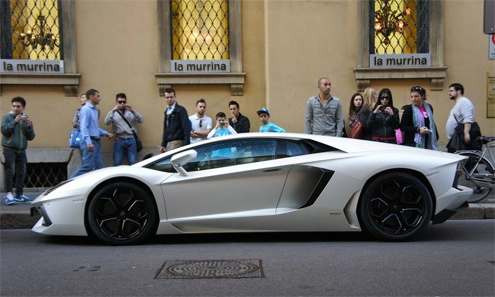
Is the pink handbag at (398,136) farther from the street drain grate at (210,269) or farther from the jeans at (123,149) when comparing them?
the jeans at (123,149)

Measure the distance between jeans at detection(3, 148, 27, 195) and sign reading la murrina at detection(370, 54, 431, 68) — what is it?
20.5 ft

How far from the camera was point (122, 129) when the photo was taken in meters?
10.2

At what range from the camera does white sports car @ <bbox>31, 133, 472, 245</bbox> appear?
618 cm

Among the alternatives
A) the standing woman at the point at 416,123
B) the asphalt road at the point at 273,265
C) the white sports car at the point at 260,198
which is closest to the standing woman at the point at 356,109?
the standing woman at the point at 416,123

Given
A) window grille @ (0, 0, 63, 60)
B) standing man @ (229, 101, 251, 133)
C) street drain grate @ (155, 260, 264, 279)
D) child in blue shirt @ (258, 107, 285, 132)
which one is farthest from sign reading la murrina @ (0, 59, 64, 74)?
street drain grate @ (155, 260, 264, 279)

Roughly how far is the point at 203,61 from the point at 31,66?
3083 millimetres

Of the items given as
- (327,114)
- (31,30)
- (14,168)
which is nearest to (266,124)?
(327,114)

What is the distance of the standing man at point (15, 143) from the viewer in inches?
353

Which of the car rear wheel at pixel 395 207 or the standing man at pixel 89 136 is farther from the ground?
the standing man at pixel 89 136

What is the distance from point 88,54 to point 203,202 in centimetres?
566

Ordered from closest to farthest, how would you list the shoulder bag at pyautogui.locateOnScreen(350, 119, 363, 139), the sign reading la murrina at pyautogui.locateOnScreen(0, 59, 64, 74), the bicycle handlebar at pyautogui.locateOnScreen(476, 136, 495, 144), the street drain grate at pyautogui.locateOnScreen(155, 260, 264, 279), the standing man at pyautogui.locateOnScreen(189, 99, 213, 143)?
the street drain grate at pyautogui.locateOnScreen(155, 260, 264, 279), the bicycle handlebar at pyautogui.locateOnScreen(476, 136, 495, 144), the shoulder bag at pyautogui.locateOnScreen(350, 119, 363, 139), the standing man at pyautogui.locateOnScreen(189, 99, 213, 143), the sign reading la murrina at pyautogui.locateOnScreen(0, 59, 64, 74)

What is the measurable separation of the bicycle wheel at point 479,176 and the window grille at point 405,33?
2.85 m

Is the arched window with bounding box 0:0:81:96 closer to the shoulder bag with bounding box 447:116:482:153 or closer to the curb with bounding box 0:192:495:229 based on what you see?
the curb with bounding box 0:192:495:229

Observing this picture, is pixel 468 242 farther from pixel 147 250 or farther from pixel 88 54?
pixel 88 54
